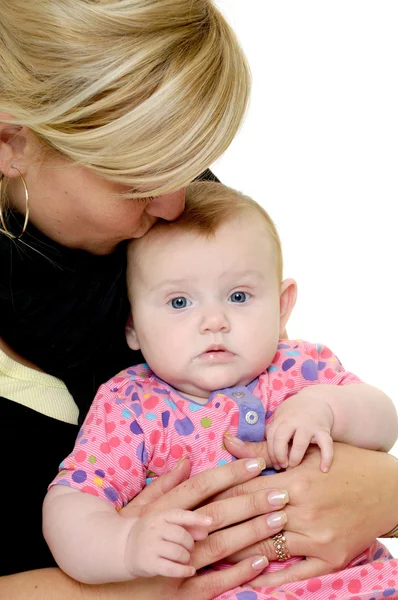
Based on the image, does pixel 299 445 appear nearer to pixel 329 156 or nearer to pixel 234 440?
pixel 234 440

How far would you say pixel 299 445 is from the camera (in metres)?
1.62

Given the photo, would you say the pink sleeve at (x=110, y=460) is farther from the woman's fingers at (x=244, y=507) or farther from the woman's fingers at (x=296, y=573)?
the woman's fingers at (x=296, y=573)

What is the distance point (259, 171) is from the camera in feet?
11.1

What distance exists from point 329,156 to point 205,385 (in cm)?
190

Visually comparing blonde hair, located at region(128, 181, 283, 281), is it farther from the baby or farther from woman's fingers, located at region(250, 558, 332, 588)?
woman's fingers, located at region(250, 558, 332, 588)

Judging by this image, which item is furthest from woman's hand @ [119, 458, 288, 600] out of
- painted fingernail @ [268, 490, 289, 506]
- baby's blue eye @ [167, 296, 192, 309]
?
baby's blue eye @ [167, 296, 192, 309]

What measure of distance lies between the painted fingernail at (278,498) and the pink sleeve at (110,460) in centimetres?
24

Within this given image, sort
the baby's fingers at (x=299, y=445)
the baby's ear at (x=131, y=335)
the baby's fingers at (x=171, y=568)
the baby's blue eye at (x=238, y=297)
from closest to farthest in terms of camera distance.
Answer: the baby's fingers at (x=171, y=568)
the baby's fingers at (x=299, y=445)
the baby's blue eye at (x=238, y=297)
the baby's ear at (x=131, y=335)

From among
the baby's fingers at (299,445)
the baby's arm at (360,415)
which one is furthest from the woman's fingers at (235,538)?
the baby's arm at (360,415)

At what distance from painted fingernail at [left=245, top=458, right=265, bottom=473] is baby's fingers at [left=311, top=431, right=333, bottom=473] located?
0.11m

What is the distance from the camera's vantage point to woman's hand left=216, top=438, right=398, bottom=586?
1.58 m

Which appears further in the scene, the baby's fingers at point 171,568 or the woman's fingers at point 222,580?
the woman's fingers at point 222,580

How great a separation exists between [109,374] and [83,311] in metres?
0.16

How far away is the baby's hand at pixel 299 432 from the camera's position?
162 centimetres
